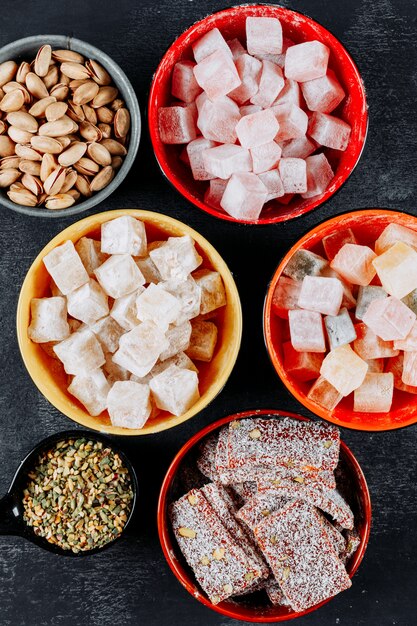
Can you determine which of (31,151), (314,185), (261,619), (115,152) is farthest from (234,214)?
(261,619)

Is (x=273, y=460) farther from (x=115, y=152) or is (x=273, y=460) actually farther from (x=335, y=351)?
(x=115, y=152)

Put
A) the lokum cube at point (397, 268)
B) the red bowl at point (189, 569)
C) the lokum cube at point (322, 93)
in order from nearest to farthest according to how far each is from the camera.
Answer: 1. the lokum cube at point (397, 268)
2. the lokum cube at point (322, 93)
3. the red bowl at point (189, 569)

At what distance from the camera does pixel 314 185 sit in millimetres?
1659

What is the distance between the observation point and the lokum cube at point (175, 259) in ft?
5.22

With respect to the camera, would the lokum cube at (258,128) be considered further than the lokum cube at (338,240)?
No

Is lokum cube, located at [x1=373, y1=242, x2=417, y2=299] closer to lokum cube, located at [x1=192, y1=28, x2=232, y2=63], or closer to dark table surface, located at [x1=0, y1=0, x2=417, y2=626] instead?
dark table surface, located at [x1=0, y1=0, x2=417, y2=626]

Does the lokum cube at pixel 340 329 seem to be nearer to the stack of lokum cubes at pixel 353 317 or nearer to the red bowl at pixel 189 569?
the stack of lokum cubes at pixel 353 317

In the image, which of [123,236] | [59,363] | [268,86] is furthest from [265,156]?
[59,363]

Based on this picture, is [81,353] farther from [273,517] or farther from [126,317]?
[273,517]

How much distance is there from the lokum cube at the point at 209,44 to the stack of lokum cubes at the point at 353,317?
0.52 metres

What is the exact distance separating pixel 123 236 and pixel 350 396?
67 cm

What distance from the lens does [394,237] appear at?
1600mm

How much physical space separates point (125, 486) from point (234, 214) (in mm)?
769

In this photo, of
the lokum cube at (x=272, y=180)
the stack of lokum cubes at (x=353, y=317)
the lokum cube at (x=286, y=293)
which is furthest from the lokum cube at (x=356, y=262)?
the lokum cube at (x=272, y=180)
